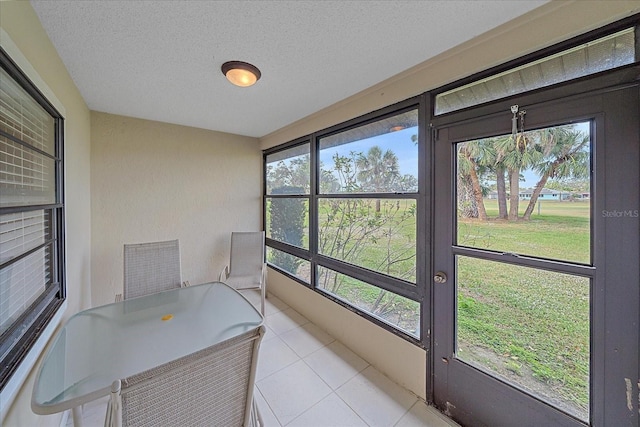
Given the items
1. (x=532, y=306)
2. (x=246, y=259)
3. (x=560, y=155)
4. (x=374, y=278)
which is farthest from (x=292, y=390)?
(x=560, y=155)

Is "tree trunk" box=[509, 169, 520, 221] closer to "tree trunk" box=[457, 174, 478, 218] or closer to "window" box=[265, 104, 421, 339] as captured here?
"tree trunk" box=[457, 174, 478, 218]

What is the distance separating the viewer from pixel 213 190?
10.8 ft

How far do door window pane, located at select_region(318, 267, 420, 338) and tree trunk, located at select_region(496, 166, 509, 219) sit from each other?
0.84 metres

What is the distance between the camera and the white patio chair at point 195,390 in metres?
0.74

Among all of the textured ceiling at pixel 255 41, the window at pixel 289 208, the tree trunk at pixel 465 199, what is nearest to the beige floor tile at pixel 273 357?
the window at pixel 289 208

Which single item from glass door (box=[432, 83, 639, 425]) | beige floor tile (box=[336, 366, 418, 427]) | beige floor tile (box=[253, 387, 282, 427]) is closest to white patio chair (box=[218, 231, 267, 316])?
beige floor tile (box=[253, 387, 282, 427])

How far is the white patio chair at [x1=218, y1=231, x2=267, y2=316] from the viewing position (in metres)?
3.02

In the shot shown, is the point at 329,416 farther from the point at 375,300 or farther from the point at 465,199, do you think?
the point at 465,199

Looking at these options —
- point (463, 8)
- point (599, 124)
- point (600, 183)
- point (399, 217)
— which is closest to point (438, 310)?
point (399, 217)

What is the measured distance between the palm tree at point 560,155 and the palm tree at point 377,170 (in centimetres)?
86

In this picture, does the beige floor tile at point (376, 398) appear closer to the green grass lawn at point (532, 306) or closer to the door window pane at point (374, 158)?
the green grass lawn at point (532, 306)

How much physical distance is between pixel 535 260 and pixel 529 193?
0.35 m

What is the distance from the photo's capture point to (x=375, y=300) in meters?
2.10

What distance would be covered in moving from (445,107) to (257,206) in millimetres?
2839
